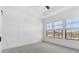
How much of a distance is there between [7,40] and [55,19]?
1.27 m

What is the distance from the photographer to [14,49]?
64.7 inches

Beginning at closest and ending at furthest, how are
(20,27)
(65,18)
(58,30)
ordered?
1. (20,27)
2. (58,30)
3. (65,18)

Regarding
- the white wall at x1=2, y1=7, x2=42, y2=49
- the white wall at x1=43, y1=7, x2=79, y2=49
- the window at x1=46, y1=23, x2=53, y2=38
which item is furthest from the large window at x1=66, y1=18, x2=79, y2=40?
the white wall at x1=2, y1=7, x2=42, y2=49

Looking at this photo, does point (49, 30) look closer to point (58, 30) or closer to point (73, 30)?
point (58, 30)

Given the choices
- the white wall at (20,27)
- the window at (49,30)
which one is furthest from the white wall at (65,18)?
the white wall at (20,27)

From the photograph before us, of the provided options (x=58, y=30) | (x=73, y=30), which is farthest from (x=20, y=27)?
(x=73, y=30)

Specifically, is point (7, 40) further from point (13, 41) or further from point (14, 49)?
point (14, 49)

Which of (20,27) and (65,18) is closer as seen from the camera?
(20,27)

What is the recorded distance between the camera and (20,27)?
1.72 m

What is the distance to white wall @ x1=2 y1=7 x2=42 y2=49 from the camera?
1.58 meters

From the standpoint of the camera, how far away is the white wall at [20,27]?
62.4 inches

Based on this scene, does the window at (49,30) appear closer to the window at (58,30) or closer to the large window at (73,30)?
the window at (58,30)

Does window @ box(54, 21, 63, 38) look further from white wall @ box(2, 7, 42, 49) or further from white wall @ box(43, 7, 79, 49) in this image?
white wall @ box(2, 7, 42, 49)
